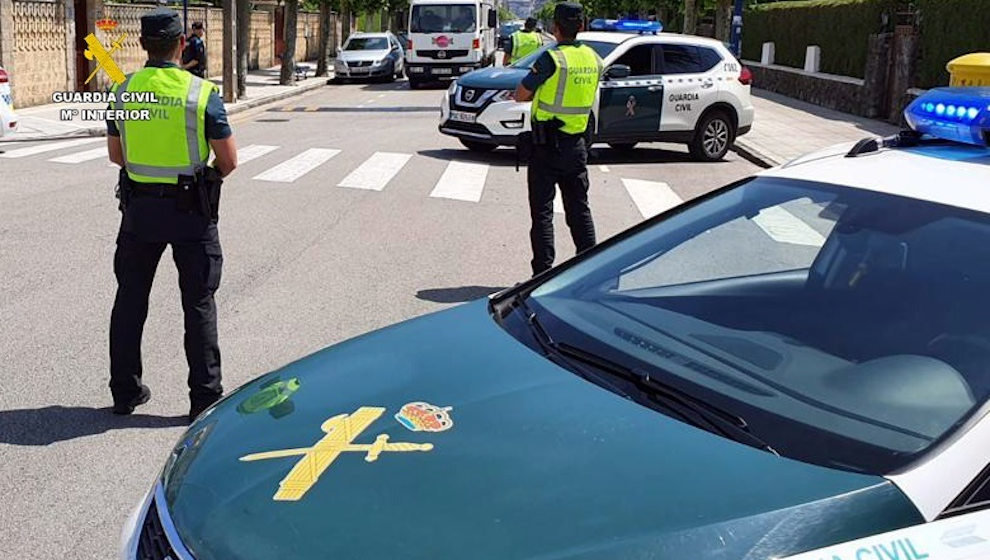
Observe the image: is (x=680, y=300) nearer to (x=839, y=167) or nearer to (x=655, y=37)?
(x=839, y=167)

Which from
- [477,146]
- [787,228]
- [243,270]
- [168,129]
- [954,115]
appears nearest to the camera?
[954,115]

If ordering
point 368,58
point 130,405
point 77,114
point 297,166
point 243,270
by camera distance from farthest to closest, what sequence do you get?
point 368,58, point 77,114, point 297,166, point 243,270, point 130,405

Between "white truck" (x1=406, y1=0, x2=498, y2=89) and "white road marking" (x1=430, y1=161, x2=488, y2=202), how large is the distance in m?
18.7

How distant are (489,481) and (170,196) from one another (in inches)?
128

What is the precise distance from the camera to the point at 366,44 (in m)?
37.2

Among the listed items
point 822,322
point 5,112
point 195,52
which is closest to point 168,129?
point 822,322

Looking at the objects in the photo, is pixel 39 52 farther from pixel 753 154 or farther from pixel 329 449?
pixel 329 449

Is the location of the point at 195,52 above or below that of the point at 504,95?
above

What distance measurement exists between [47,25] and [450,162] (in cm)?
1225

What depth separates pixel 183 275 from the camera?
521 centimetres

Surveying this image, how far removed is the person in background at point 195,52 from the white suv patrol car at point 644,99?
871 cm

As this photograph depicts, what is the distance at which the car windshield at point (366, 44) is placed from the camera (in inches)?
1454

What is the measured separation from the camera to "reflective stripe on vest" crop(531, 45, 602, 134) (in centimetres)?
764

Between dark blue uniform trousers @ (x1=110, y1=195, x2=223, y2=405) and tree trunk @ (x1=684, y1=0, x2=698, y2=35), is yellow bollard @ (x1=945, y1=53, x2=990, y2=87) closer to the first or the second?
dark blue uniform trousers @ (x1=110, y1=195, x2=223, y2=405)
